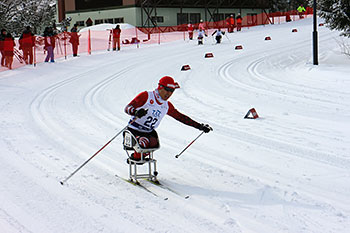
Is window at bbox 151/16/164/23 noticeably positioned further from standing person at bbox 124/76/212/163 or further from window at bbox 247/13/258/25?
standing person at bbox 124/76/212/163

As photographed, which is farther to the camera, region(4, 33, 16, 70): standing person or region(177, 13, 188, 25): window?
region(177, 13, 188, 25): window

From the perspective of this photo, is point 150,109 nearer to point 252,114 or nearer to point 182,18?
point 252,114

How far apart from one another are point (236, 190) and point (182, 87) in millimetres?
9207

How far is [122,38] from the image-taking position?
35031 mm

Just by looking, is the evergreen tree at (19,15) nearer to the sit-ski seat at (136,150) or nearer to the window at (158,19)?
the window at (158,19)

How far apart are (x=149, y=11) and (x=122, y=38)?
11.8 meters

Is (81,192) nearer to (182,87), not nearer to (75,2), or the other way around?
(182,87)

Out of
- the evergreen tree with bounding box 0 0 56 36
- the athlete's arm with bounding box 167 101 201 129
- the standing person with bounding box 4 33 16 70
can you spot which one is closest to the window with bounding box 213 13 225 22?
the evergreen tree with bounding box 0 0 56 36

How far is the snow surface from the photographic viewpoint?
505 centimetres

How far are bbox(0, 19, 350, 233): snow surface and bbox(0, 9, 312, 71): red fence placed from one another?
864 centimetres

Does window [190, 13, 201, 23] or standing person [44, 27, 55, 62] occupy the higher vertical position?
window [190, 13, 201, 23]

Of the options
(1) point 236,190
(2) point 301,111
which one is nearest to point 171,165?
(1) point 236,190

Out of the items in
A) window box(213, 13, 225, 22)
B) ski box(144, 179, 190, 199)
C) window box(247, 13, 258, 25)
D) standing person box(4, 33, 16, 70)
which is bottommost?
ski box(144, 179, 190, 199)

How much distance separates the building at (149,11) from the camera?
146ft
